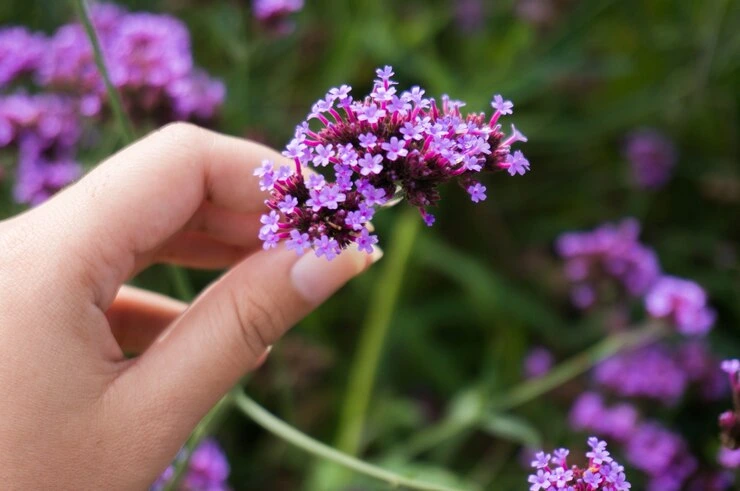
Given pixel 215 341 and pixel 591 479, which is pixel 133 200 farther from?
pixel 591 479

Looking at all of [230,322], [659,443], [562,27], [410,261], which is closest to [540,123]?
[562,27]

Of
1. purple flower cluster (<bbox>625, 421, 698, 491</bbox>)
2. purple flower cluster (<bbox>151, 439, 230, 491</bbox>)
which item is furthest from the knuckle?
purple flower cluster (<bbox>625, 421, 698, 491</bbox>)

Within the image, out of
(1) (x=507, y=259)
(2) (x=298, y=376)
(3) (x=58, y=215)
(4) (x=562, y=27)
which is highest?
(4) (x=562, y=27)

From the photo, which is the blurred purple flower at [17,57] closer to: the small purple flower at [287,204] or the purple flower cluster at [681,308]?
the small purple flower at [287,204]

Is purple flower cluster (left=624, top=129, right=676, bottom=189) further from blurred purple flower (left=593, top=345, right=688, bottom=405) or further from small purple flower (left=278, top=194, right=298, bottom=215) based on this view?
small purple flower (left=278, top=194, right=298, bottom=215)

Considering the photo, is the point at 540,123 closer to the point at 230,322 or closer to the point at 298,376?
the point at 298,376
